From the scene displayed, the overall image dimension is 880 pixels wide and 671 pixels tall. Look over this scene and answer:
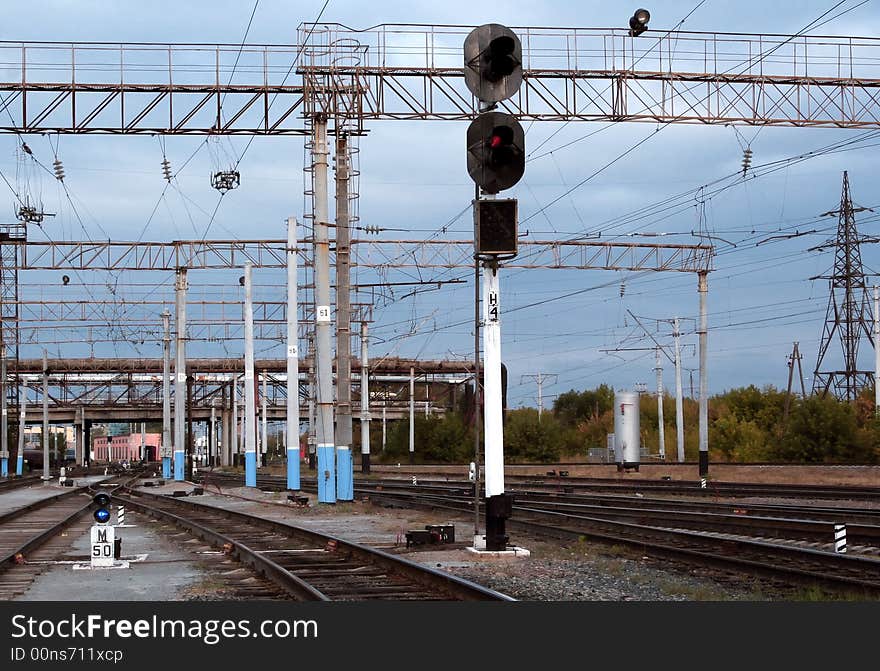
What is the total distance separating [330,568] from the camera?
1650 centimetres

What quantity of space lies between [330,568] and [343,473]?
1703 cm

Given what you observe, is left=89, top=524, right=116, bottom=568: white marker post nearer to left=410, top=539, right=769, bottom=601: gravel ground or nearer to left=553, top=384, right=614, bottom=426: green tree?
left=410, top=539, right=769, bottom=601: gravel ground

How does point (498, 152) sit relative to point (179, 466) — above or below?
above

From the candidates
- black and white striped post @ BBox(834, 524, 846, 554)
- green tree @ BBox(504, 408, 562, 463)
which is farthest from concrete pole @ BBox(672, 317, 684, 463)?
black and white striped post @ BBox(834, 524, 846, 554)

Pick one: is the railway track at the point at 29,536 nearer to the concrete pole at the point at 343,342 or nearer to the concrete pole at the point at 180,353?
the concrete pole at the point at 343,342

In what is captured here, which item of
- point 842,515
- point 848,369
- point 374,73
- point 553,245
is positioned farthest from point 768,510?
point 848,369

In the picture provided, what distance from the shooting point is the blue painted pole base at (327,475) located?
32781mm

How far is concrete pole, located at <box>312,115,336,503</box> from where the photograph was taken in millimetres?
32656

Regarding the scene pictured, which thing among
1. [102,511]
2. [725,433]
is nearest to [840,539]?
[102,511]

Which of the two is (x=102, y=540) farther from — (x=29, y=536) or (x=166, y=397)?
(x=166, y=397)

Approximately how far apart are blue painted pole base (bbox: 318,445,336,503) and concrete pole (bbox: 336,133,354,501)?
474mm

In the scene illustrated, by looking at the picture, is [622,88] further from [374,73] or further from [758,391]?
[758,391]

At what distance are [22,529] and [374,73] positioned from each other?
666 inches

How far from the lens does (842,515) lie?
24.9 metres
